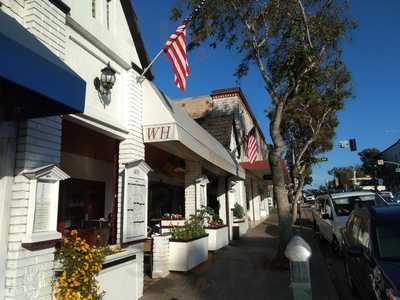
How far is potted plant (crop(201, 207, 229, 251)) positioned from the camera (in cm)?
1279

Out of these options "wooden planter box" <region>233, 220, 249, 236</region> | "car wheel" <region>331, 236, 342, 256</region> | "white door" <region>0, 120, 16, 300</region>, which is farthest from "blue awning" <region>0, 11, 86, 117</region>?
"wooden planter box" <region>233, 220, 249, 236</region>

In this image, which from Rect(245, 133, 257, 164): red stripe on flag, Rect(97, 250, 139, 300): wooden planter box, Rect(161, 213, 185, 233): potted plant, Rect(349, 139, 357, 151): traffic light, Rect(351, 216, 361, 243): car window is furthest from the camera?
Rect(349, 139, 357, 151): traffic light

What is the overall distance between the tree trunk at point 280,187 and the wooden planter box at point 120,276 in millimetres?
4496

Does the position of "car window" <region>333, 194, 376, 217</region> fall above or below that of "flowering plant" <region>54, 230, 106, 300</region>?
above

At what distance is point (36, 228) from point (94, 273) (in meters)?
1.27

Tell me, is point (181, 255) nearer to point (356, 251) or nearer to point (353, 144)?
point (356, 251)

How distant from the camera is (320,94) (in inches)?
749

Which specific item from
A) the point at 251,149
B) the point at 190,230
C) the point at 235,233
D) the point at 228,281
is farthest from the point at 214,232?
the point at 251,149

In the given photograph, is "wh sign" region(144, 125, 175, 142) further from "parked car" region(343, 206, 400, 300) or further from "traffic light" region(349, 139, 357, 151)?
"traffic light" region(349, 139, 357, 151)

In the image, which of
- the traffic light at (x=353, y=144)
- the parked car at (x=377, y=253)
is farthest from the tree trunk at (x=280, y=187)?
the traffic light at (x=353, y=144)

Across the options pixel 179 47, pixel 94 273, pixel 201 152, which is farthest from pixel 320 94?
pixel 94 273

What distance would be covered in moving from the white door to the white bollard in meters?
3.40

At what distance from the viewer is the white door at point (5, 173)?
440 cm

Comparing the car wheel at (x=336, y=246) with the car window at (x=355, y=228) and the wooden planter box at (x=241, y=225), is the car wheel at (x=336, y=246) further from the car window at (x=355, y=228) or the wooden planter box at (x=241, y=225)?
the wooden planter box at (x=241, y=225)
